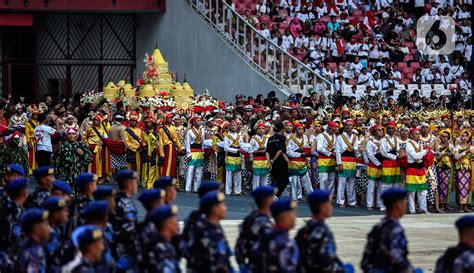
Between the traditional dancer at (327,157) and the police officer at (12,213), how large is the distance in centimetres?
1162

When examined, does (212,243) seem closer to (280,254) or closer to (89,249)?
(280,254)

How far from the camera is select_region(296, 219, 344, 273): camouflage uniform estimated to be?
11.7 metres

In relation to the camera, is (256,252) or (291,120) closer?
(256,252)

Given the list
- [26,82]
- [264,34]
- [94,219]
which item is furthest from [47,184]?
[26,82]

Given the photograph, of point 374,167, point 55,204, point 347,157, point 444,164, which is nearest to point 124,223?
point 55,204

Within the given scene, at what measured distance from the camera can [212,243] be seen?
11820mm

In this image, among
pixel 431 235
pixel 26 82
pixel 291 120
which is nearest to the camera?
pixel 431 235

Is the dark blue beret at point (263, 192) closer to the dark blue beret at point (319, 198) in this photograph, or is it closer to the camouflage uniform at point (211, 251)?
the dark blue beret at point (319, 198)

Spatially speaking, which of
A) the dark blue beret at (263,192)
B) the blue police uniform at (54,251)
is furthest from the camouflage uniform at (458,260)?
the blue police uniform at (54,251)

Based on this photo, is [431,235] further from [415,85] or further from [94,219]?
[415,85]

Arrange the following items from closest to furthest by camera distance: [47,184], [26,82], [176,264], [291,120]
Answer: [176,264], [47,184], [291,120], [26,82]

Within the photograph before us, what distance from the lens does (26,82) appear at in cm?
4228

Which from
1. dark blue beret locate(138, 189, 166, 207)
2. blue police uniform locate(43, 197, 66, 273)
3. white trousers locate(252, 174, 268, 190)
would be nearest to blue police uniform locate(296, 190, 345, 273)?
dark blue beret locate(138, 189, 166, 207)

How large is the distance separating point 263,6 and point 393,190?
86.7ft
